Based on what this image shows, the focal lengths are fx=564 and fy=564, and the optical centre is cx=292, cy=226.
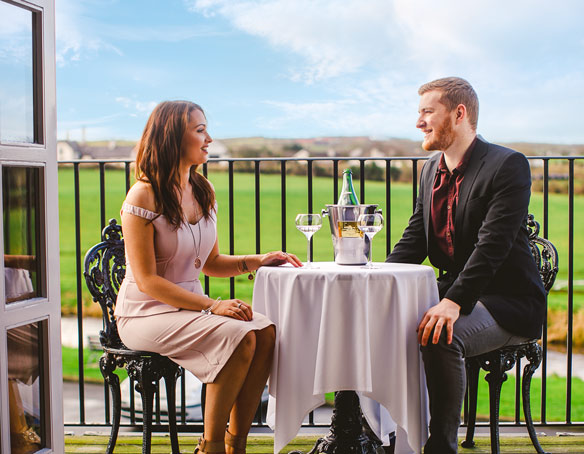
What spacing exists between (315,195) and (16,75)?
57.4ft

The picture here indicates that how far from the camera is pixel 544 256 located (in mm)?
2436

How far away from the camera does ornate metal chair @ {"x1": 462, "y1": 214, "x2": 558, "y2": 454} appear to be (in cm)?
210

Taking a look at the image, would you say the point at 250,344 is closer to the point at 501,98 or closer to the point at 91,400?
the point at 91,400

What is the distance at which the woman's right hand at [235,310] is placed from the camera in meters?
1.91

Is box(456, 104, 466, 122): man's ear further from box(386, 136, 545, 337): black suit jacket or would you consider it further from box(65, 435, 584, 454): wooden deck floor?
box(65, 435, 584, 454): wooden deck floor

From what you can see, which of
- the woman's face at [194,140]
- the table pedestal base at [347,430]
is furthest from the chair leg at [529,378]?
the woman's face at [194,140]

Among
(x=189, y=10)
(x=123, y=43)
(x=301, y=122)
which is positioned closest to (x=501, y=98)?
(x=301, y=122)

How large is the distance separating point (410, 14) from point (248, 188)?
11098 millimetres

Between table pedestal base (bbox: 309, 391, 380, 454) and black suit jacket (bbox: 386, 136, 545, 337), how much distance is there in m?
0.59

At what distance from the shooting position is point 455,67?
22688 mm

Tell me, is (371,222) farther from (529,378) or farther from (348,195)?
(529,378)

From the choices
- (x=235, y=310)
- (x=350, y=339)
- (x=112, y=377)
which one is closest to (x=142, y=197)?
(x=235, y=310)

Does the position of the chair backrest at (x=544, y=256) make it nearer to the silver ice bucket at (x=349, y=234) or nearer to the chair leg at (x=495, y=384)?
the chair leg at (x=495, y=384)

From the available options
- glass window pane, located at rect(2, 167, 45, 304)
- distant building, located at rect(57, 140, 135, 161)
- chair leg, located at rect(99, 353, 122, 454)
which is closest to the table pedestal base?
chair leg, located at rect(99, 353, 122, 454)
